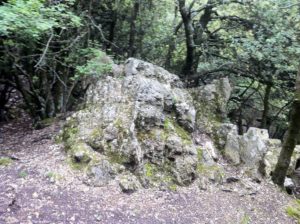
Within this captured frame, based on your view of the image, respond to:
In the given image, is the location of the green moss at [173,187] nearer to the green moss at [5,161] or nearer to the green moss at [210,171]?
the green moss at [210,171]

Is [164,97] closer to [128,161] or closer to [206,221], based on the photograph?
[128,161]

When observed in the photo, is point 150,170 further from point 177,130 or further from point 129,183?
point 177,130

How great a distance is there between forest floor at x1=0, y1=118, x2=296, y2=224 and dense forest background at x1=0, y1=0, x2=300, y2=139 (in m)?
2.09

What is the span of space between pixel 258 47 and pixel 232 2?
1.89 meters

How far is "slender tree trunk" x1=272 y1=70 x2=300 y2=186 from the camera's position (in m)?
7.70

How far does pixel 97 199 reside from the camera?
18.3 feet

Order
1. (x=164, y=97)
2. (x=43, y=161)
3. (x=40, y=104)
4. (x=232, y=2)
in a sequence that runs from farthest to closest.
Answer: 1. (x=232, y=2)
2. (x=40, y=104)
3. (x=164, y=97)
4. (x=43, y=161)

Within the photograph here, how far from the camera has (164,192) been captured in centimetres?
644

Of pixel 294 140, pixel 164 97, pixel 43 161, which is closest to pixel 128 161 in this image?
pixel 43 161

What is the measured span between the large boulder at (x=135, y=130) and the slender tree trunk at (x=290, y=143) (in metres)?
2.32

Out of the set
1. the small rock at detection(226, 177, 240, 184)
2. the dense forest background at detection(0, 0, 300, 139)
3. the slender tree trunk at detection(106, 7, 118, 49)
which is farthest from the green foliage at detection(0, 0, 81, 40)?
the slender tree trunk at detection(106, 7, 118, 49)

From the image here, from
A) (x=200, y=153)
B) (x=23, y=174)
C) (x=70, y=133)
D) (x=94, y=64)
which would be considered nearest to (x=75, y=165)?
(x=23, y=174)

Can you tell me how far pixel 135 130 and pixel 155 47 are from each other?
6341 millimetres

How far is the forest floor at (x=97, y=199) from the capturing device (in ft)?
16.5
